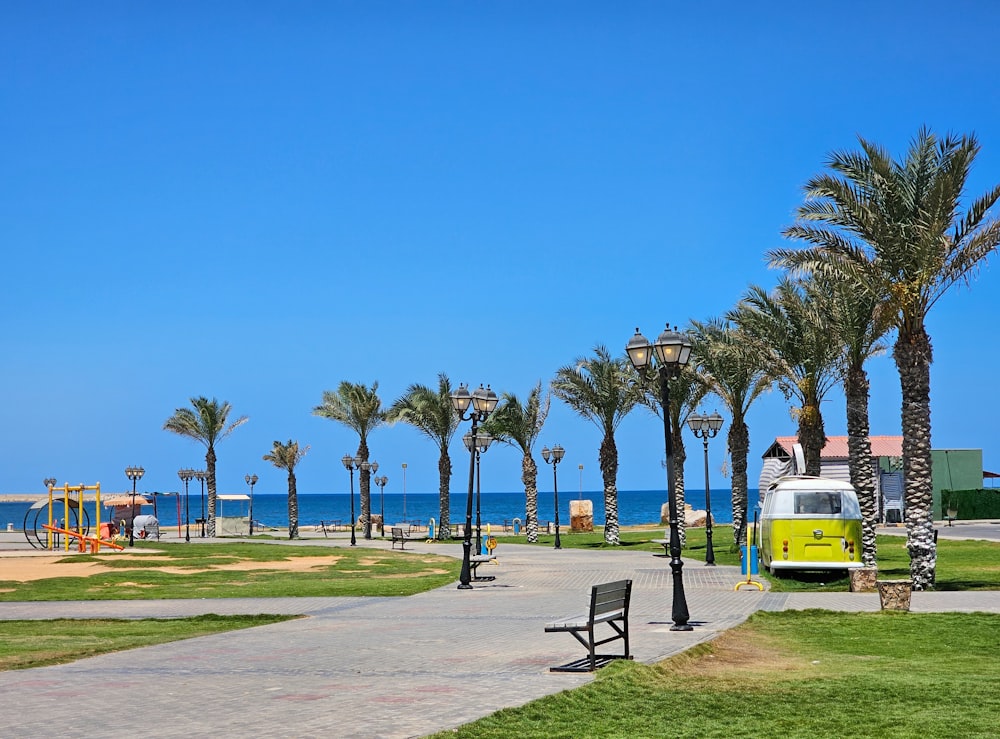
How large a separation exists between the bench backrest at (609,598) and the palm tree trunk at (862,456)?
13.5m

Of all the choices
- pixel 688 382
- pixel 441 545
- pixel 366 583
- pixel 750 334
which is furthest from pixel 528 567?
pixel 441 545

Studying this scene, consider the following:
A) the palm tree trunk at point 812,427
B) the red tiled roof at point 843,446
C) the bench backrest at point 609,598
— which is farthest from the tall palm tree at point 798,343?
the red tiled roof at point 843,446

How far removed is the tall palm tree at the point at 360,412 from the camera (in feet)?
191

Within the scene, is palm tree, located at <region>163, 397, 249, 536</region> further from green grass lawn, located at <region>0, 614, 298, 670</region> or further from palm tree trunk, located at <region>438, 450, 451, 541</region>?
green grass lawn, located at <region>0, 614, 298, 670</region>

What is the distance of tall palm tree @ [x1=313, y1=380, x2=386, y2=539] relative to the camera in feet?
191

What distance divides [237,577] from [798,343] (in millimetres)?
15996

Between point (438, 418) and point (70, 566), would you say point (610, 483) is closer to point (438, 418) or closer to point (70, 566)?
point (438, 418)

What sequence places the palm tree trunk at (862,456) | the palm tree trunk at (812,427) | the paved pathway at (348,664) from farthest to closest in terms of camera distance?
the palm tree trunk at (812,427) → the palm tree trunk at (862,456) → the paved pathway at (348,664)

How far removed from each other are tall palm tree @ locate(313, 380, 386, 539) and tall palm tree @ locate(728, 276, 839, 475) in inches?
1196

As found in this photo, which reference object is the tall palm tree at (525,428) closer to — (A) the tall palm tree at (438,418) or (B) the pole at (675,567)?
(A) the tall palm tree at (438,418)

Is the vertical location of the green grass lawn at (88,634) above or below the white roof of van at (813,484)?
below

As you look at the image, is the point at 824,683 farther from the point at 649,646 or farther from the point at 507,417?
the point at 507,417

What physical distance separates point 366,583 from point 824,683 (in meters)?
16.6

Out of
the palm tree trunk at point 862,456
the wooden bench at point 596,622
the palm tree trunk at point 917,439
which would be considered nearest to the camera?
the wooden bench at point 596,622
